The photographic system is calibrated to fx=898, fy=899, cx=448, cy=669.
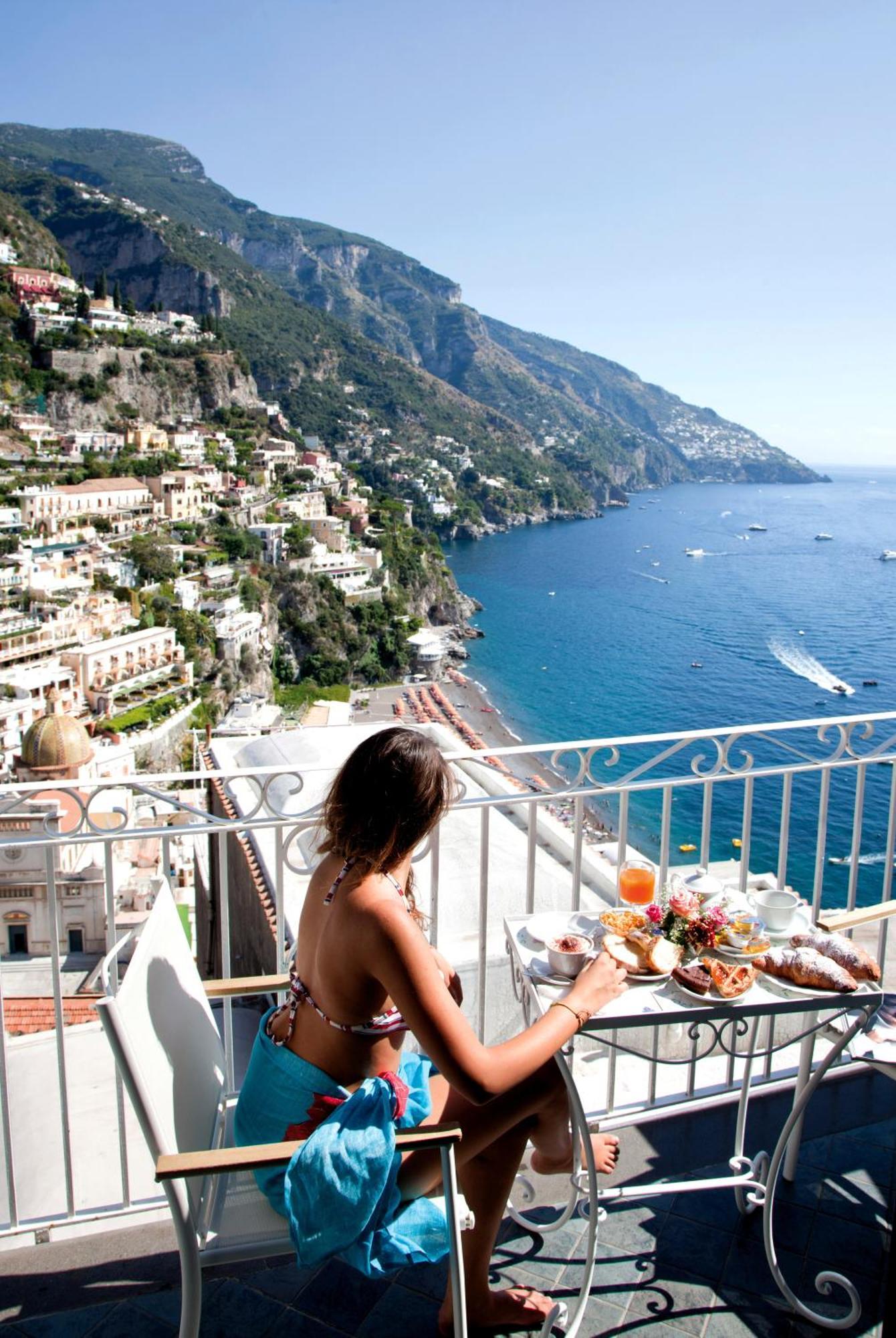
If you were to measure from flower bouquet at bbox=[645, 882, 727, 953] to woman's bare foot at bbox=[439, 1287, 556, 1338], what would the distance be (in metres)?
0.66

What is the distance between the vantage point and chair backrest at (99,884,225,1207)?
3.90 feet

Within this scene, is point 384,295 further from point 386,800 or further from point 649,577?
point 386,800

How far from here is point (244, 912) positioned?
488 inches

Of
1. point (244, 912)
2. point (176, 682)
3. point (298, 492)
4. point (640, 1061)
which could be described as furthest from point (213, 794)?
point (298, 492)

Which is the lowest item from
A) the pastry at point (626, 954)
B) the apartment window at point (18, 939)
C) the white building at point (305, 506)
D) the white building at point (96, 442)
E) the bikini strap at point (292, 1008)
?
the apartment window at point (18, 939)

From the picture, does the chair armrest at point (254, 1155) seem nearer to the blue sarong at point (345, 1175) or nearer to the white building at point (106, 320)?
the blue sarong at point (345, 1175)

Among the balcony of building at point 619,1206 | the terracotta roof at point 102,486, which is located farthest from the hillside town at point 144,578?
the balcony of building at point 619,1206

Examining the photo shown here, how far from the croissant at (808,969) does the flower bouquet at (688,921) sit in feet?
0.30

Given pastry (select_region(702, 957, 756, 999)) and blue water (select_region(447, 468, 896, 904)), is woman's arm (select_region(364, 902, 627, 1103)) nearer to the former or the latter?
pastry (select_region(702, 957, 756, 999))

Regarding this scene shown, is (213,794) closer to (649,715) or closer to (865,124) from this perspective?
(865,124)

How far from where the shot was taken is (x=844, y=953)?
1576mm

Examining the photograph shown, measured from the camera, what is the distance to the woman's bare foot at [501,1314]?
156cm

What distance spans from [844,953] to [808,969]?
0.34ft

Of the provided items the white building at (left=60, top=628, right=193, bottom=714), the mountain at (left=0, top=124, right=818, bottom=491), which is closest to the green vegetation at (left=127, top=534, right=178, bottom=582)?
the white building at (left=60, top=628, right=193, bottom=714)
